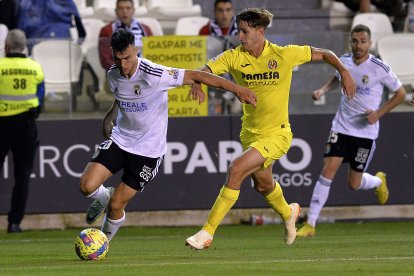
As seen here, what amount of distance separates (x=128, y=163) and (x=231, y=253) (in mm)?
1362

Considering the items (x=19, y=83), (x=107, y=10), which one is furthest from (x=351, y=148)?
(x=107, y=10)

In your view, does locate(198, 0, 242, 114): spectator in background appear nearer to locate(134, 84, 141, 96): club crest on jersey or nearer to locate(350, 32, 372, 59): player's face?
locate(350, 32, 372, 59): player's face

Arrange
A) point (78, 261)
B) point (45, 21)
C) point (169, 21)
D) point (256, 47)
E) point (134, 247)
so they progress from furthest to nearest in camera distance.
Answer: point (169, 21), point (45, 21), point (134, 247), point (256, 47), point (78, 261)

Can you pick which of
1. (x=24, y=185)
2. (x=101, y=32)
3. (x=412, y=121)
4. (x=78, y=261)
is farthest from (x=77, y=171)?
(x=78, y=261)

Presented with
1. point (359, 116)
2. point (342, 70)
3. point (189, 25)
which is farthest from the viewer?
point (189, 25)

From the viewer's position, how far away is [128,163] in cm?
1227

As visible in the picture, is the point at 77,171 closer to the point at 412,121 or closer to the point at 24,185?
the point at 24,185

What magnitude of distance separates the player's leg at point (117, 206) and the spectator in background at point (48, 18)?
620 centimetres

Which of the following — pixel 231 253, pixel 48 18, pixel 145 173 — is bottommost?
pixel 231 253

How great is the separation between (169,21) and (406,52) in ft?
15.1

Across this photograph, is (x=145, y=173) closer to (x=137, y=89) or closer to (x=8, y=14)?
(x=137, y=89)

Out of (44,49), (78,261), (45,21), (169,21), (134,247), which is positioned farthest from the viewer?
(169,21)

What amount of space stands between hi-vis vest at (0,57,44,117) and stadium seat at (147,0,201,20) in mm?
4368

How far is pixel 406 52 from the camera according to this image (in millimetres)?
17594
